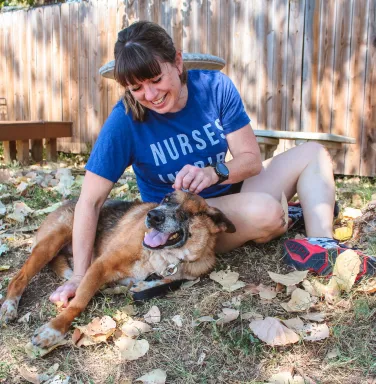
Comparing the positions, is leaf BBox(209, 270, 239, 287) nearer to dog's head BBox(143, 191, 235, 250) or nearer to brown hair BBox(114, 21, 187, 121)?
dog's head BBox(143, 191, 235, 250)

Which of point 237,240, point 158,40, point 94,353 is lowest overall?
point 94,353

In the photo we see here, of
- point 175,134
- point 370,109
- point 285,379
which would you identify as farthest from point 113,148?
point 370,109

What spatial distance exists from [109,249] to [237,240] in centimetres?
93

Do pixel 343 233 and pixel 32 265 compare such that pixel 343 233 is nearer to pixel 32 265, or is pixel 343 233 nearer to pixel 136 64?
pixel 136 64

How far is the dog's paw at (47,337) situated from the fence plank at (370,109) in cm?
491

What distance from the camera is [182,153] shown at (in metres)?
3.06

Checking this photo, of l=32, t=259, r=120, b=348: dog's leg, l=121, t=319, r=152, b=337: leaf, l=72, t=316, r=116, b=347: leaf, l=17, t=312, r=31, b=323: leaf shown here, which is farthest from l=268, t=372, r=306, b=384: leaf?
l=17, t=312, r=31, b=323: leaf

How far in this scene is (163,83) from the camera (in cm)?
268

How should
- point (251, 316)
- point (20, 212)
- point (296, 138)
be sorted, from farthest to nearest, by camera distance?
point (296, 138) < point (20, 212) < point (251, 316)

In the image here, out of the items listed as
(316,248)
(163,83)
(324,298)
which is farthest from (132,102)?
(324,298)

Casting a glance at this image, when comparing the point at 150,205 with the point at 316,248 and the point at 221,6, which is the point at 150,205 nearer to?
the point at 316,248

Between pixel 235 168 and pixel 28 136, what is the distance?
5.70 meters

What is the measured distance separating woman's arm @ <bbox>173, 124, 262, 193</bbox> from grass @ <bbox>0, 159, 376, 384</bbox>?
28.0 inches

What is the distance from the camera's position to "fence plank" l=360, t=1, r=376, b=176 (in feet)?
18.8
